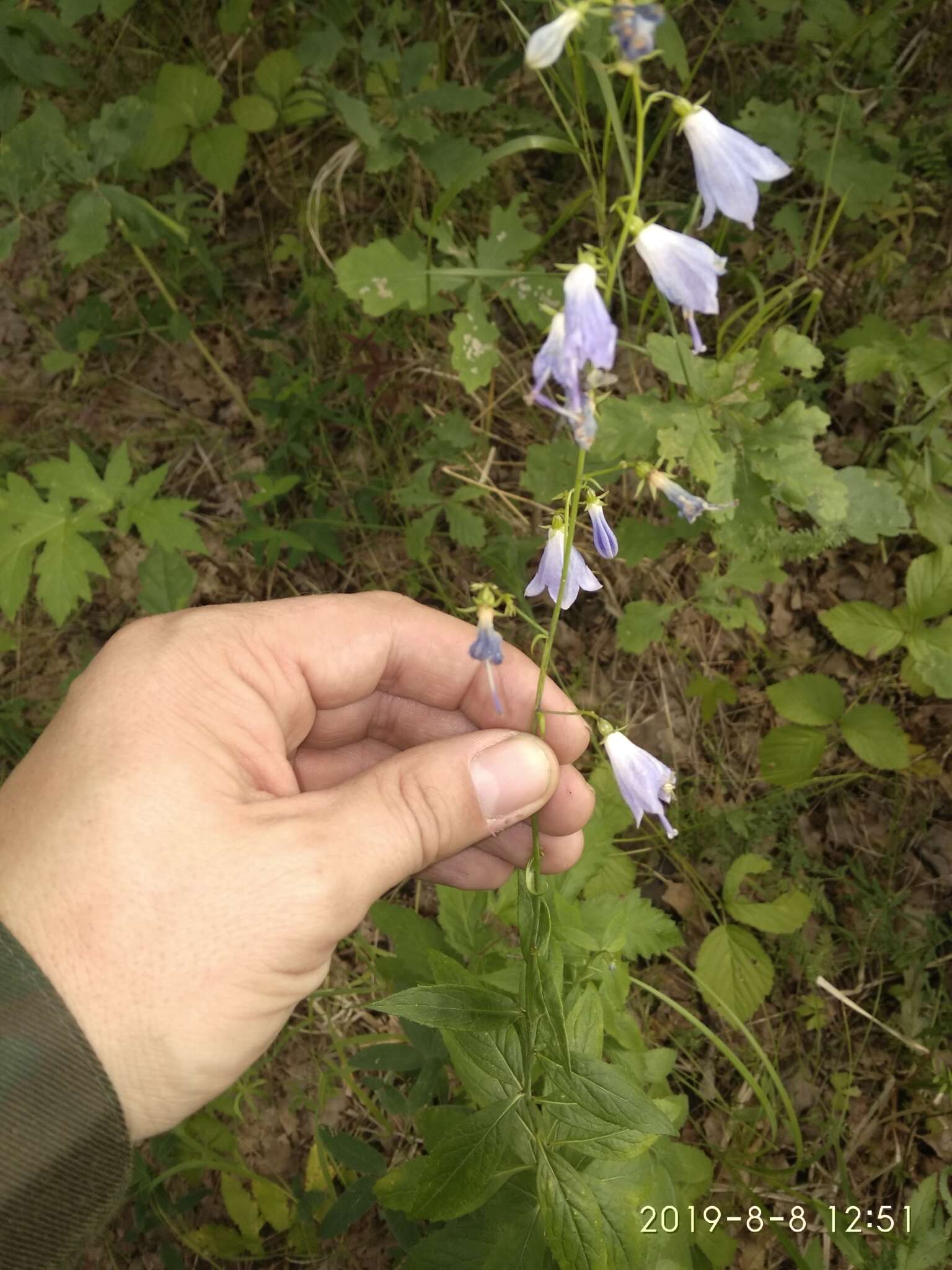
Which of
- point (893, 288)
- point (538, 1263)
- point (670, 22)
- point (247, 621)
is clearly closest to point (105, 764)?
point (247, 621)

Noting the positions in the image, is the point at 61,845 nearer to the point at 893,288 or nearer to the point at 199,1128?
the point at 199,1128

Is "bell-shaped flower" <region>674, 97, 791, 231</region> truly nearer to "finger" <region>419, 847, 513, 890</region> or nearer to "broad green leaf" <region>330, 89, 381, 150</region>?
"finger" <region>419, 847, 513, 890</region>

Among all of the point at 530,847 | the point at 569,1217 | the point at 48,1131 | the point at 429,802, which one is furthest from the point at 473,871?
the point at 48,1131

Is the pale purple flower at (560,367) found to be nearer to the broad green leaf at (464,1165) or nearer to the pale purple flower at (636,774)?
the pale purple flower at (636,774)

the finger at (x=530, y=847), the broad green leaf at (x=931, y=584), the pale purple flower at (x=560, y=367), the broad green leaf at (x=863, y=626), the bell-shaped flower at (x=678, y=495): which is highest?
the pale purple flower at (x=560, y=367)

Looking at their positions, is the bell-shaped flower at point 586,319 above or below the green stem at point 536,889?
above

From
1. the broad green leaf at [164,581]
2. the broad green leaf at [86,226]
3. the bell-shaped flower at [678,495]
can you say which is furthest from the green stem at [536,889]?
the broad green leaf at [86,226]

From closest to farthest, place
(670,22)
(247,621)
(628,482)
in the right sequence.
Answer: (247,621) → (670,22) → (628,482)
